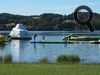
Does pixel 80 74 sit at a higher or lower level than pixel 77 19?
lower

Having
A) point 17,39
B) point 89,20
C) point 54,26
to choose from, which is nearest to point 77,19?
point 89,20

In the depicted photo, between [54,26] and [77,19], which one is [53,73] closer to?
[77,19]

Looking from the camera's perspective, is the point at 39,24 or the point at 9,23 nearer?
the point at 9,23

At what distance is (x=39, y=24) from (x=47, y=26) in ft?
15.4

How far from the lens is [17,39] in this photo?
10100 cm

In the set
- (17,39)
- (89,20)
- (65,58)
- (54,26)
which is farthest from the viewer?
(54,26)

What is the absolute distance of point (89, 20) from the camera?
47.8ft

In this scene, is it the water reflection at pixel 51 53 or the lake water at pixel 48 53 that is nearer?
the water reflection at pixel 51 53

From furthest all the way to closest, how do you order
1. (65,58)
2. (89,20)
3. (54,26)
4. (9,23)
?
(54,26) → (9,23) → (65,58) → (89,20)

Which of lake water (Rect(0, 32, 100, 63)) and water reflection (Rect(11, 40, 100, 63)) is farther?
lake water (Rect(0, 32, 100, 63))

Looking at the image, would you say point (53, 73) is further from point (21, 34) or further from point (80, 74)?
point (21, 34)

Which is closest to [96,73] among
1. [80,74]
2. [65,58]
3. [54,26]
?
[80,74]

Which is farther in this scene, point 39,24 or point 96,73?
point 39,24

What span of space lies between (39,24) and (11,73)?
543 ft
